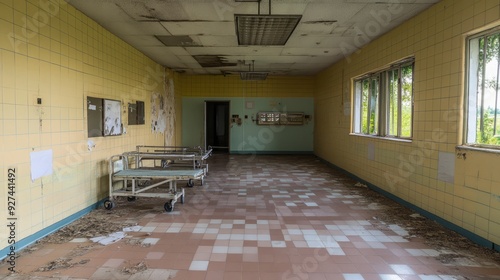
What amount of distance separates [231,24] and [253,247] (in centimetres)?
346

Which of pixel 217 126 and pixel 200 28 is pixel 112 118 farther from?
pixel 217 126

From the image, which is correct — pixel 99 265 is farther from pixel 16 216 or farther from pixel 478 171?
pixel 478 171

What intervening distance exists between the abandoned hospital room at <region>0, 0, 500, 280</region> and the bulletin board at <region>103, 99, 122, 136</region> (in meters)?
0.04

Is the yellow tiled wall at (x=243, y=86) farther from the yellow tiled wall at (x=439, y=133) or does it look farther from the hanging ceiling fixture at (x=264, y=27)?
the hanging ceiling fixture at (x=264, y=27)

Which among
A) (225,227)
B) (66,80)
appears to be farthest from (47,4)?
(225,227)

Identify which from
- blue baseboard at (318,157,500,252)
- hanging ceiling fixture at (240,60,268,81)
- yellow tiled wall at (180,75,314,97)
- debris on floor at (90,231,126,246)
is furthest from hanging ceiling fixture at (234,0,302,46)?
yellow tiled wall at (180,75,314,97)

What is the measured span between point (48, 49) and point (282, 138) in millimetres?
8404

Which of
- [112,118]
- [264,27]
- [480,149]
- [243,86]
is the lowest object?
[480,149]

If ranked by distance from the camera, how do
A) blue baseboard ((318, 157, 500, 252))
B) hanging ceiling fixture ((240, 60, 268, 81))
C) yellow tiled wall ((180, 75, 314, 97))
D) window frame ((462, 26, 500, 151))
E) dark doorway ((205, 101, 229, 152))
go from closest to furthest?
blue baseboard ((318, 157, 500, 252)), window frame ((462, 26, 500, 151)), hanging ceiling fixture ((240, 60, 268, 81)), yellow tiled wall ((180, 75, 314, 97)), dark doorway ((205, 101, 229, 152))

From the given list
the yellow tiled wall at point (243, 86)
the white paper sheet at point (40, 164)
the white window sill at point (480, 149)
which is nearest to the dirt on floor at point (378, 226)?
the white paper sheet at point (40, 164)

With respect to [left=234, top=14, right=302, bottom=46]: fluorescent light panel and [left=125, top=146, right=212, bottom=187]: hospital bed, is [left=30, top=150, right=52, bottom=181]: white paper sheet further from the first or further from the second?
[left=234, top=14, right=302, bottom=46]: fluorescent light panel

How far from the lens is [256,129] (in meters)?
11.1

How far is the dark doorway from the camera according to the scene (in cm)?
1210

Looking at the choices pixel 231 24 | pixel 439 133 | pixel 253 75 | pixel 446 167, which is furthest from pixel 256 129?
pixel 446 167
